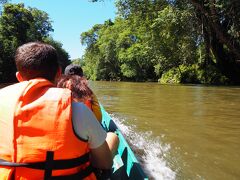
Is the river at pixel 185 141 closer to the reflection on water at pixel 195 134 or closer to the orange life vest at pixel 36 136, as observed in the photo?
the reflection on water at pixel 195 134

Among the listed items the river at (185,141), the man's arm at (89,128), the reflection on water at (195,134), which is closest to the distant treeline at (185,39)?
the reflection on water at (195,134)

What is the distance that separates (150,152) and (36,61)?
15.2ft

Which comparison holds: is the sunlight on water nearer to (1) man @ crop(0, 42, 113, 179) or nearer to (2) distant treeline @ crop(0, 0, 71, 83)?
(1) man @ crop(0, 42, 113, 179)

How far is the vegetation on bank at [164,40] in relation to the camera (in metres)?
21.1

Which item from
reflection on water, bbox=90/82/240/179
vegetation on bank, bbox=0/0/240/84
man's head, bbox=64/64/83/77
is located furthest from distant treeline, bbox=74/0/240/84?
man's head, bbox=64/64/83/77

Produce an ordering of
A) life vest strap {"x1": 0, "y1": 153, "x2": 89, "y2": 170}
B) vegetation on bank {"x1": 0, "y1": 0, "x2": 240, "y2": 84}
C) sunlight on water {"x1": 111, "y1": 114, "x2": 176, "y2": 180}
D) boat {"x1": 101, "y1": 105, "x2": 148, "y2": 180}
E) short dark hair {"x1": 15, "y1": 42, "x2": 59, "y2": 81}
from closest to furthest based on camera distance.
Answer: life vest strap {"x1": 0, "y1": 153, "x2": 89, "y2": 170}, short dark hair {"x1": 15, "y1": 42, "x2": 59, "y2": 81}, boat {"x1": 101, "y1": 105, "x2": 148, "y2": 180}, sunlight on water {"x1": 111, "y1": 114, "x2": 176, "y2": 180}, vegetation on bank {"x1": 0, "y1": 0, "x2": 240, "y2": 84}

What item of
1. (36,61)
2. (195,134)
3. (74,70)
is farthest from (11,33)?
(36,61)

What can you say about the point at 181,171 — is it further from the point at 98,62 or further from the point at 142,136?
the point at 98,62

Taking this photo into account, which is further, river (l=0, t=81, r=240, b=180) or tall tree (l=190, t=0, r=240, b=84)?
tall tree (l=190, t=0, r=240, b=84)

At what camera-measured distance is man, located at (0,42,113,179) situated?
1966 millimetres

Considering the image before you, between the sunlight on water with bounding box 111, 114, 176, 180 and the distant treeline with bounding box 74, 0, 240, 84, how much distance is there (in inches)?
468

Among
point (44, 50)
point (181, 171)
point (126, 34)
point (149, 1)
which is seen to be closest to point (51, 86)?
point (44, 50)

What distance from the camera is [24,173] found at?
1.98m

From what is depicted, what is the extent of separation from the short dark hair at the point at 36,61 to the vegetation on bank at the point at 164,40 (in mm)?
16954
